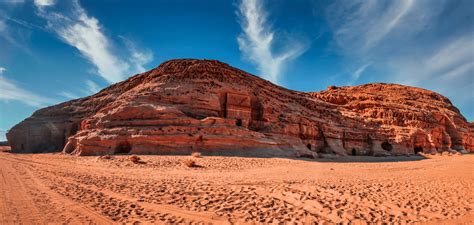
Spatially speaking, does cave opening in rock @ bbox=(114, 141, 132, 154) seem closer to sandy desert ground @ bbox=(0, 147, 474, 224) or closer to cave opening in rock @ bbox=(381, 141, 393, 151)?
sandy desert ground @ bbox=(0, 147, 474, 224)

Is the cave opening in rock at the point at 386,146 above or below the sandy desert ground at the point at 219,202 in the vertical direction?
above

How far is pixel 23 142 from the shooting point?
37.2 m

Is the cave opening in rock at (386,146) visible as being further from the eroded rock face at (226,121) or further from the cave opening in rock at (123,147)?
the cave opening in rock at (123,147)

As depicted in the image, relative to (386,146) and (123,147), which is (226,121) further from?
(386,146)

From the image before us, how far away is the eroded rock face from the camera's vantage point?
23.2 m

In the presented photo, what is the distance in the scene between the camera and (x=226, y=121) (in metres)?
24.6

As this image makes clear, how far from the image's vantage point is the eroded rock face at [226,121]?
23172 mm

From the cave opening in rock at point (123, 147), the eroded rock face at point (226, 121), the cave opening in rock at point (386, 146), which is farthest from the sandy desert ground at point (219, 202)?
the cave opening in rock at point (386, 146)

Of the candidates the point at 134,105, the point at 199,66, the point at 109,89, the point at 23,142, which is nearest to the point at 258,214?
the point at 134,105

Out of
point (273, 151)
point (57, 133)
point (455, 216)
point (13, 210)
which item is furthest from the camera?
point (57, 133)

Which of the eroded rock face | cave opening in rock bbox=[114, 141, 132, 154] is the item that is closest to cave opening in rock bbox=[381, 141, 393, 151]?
the eroded rock face

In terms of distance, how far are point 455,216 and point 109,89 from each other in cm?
3952

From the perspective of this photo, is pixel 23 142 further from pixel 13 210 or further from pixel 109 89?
pixel 13 210

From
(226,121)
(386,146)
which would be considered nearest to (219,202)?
(226,121)
